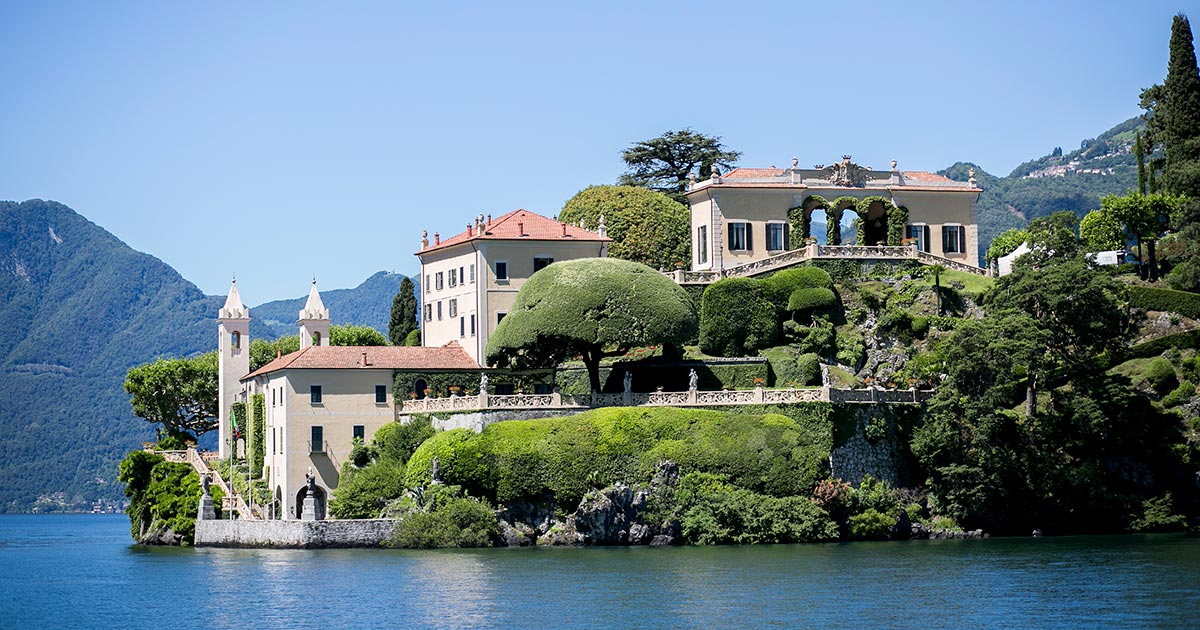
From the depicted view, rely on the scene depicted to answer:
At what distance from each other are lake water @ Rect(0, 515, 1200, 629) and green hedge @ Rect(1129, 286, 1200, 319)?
48.0ft

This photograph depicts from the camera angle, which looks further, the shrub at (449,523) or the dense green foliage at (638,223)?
the dense green foliage at (638,223)

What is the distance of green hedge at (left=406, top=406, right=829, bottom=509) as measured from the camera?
2579 inches

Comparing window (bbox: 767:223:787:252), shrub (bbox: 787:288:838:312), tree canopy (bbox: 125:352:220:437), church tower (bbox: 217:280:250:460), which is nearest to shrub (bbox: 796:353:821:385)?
shrub (bbox: 787:288:838:312)

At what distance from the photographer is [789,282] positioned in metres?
78.9

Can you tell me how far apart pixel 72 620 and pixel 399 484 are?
2086 centimetres

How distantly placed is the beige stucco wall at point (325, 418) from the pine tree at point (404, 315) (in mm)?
18190

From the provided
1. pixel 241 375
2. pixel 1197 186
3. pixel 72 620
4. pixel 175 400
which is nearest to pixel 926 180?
pixel 1197 186

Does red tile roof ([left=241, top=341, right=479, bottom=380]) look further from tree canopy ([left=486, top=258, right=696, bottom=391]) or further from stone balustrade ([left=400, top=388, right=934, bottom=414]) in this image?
stone balustrade ([left=400, top=388, right=934, bottom=414])

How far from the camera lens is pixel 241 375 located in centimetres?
8731

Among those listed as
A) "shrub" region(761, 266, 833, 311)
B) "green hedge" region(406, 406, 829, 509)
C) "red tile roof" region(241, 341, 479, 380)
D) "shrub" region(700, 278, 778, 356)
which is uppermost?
"shrub" region(761, 266, 833, 311)

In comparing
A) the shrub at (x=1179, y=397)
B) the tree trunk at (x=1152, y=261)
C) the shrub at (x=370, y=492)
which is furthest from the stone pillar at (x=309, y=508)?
the tree trunk at (x=1152, y=261)

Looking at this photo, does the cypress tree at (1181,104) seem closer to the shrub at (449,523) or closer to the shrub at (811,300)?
the shrub at (811,300)

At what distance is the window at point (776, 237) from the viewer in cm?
8544

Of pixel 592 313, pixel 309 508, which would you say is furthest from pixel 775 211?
pixel 309 508
